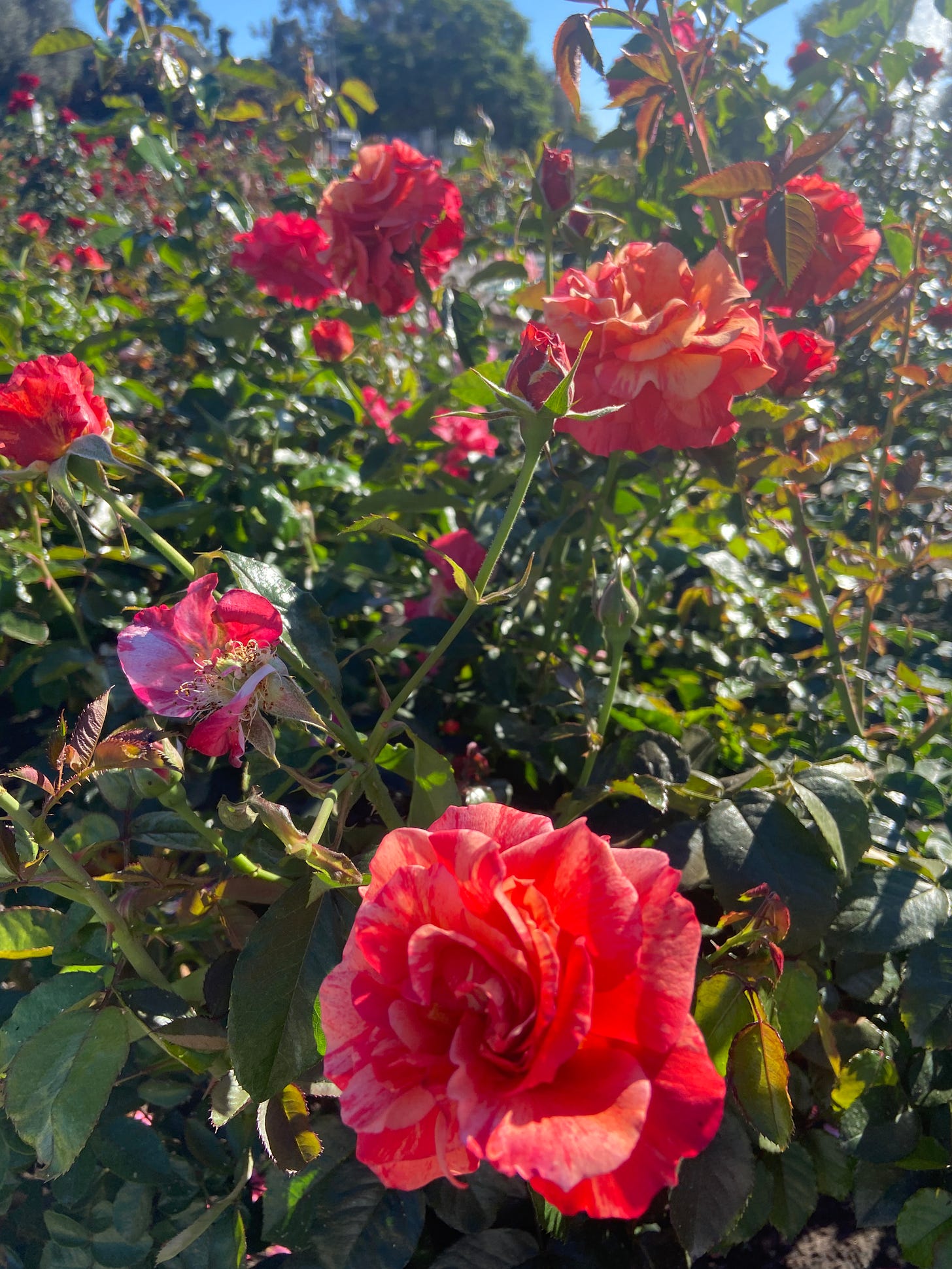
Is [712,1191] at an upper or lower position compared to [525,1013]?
lower

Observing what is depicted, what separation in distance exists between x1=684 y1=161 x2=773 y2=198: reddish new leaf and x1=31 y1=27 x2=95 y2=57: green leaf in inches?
51.0

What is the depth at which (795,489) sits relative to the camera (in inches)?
38.2

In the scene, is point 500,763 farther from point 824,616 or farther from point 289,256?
A: point 289,256

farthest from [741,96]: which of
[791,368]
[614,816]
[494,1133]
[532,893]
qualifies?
[494,1133]

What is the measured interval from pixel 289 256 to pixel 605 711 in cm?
109

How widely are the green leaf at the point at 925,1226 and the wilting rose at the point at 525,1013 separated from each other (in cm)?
46

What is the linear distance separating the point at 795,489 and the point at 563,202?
0.43m

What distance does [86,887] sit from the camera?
57 centimetres

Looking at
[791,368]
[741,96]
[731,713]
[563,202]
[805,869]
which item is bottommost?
[731,713]

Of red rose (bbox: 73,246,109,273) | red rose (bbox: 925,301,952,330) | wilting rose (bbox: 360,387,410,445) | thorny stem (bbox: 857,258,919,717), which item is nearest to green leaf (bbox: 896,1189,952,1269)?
thorny stem (bbox: 857,258,919,717)

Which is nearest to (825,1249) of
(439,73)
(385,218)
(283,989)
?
(283,989)

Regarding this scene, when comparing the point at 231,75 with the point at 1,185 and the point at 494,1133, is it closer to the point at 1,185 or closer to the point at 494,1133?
the point at 494,1133

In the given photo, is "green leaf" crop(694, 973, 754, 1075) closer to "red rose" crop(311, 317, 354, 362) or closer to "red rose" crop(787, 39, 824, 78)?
"red rose" crop(311, 317, 354, 362)

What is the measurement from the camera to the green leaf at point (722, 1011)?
1.90 feet
